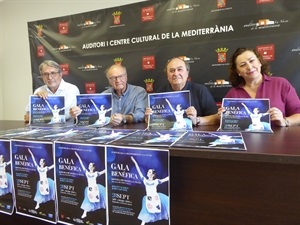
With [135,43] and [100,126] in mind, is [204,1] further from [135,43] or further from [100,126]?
[100,126]

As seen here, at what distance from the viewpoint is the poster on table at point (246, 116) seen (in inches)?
40.5

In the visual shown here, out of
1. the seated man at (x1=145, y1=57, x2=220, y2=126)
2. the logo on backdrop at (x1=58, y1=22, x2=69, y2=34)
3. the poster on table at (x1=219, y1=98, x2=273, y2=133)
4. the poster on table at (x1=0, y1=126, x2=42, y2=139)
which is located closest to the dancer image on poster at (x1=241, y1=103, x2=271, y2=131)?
the poster on table at (x1=219, y1=98, x2=273, y2=133)

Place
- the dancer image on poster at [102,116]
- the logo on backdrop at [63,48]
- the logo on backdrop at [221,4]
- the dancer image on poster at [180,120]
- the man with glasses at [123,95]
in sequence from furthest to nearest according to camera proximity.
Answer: the logo on backdrop at [63,48], the logo on backdrop at [221,4], the man with glasses at [123,95], the dancer image on poster at [102,116], the dancer image on poster at [180,120]

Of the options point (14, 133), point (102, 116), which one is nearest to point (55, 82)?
point (102, 116)

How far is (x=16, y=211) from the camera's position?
99 centimetres

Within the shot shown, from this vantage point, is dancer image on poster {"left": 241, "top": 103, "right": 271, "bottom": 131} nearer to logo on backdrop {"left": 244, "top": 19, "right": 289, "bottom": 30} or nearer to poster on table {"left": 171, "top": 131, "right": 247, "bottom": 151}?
poster on table {"left": 171, "top": 131, "right": 247, "bottom": 151}

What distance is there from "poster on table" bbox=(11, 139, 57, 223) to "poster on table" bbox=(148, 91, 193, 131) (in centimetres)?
49

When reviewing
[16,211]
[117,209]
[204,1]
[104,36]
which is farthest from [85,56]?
[117,209]

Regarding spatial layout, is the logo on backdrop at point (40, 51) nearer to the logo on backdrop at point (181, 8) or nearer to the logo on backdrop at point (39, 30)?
the logo on backdrop at point (39, 30)

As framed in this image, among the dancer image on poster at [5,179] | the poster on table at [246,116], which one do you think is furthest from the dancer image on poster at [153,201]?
the dancer image on poster at [5,179]

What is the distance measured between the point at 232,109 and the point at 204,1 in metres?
1.32

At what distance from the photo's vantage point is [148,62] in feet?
7.48

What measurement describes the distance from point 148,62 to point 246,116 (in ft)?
4.57

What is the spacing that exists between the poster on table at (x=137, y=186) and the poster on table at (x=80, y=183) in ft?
0.12
